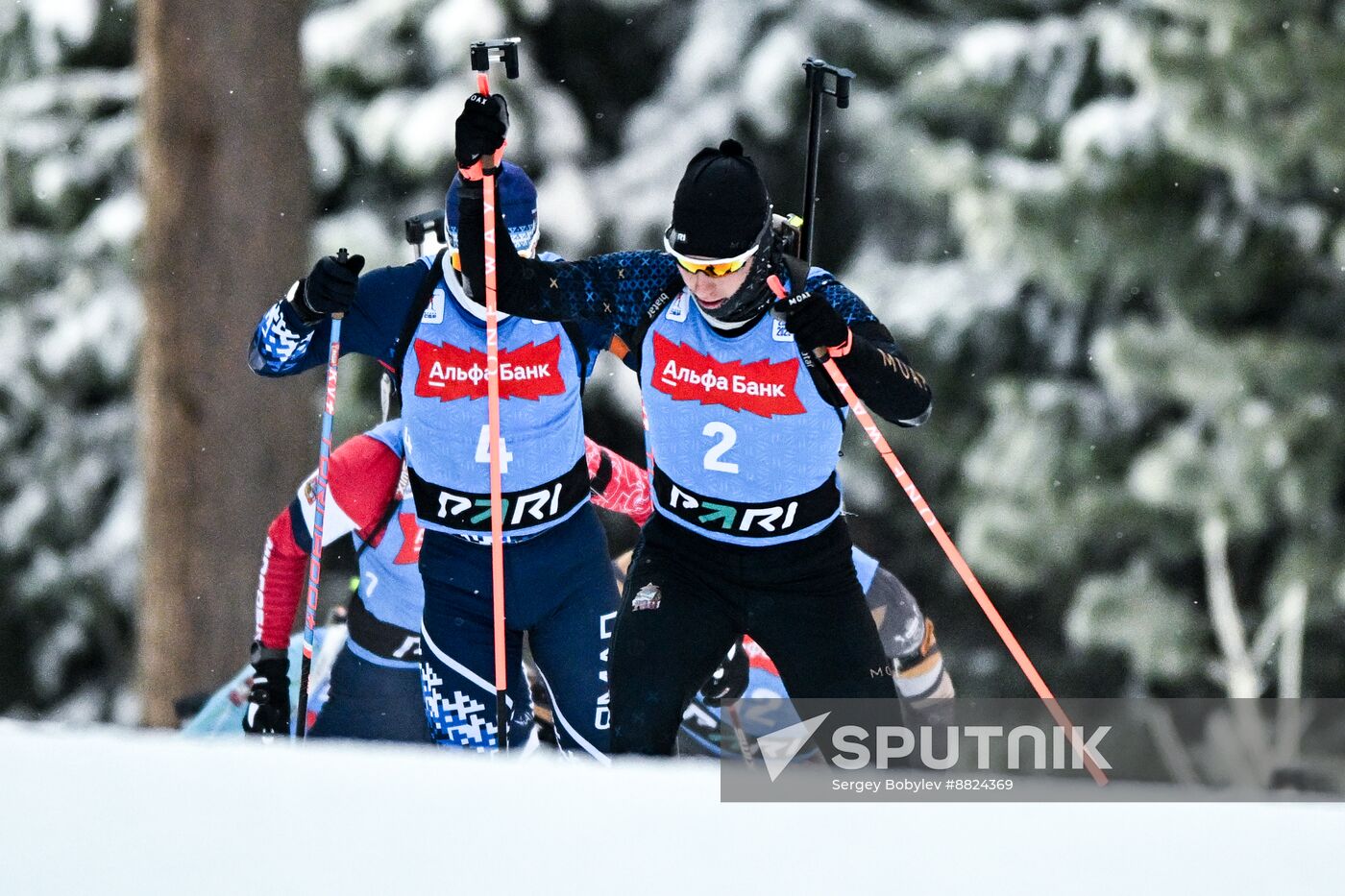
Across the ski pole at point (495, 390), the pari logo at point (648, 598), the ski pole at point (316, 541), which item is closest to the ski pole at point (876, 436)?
the pari logo at point (648, 598)

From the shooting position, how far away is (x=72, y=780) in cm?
280

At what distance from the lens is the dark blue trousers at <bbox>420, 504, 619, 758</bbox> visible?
4512 millimetres

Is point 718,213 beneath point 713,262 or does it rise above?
above

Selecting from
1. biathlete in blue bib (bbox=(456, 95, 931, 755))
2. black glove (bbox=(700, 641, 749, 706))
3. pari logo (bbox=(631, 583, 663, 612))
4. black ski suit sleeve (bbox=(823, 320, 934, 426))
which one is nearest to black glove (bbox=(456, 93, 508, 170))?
biathlete in blue bib (bbox=(456, 95, 931, 755))

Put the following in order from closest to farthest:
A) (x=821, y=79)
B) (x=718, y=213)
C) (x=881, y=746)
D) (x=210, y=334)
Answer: (x=718, y=213)
(x=881, y=746)
(x=821, y=79)
(x=210, y=334)

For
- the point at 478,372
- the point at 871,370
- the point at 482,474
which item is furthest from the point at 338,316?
the point at 871,370

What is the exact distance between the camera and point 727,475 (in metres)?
4.00

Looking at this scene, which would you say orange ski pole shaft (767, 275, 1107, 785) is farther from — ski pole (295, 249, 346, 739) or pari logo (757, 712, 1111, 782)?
ski pole (295, 249, 346, 739)

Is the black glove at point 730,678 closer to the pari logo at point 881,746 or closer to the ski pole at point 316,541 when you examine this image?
the pari logo at point 881,746

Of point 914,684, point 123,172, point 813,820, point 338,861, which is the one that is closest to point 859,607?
point 914,684

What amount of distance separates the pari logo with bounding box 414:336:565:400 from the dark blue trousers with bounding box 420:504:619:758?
0.38 metres

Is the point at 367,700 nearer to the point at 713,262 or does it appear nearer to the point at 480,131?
the point at 480,131

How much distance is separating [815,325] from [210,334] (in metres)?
4.40

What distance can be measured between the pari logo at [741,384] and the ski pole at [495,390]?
1.69 feet
